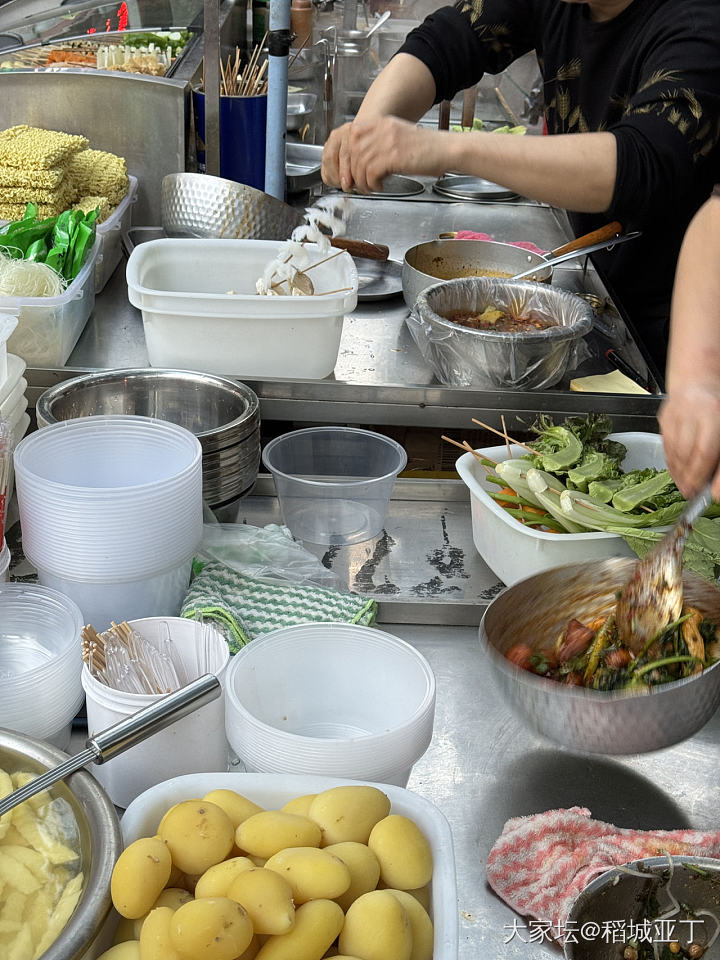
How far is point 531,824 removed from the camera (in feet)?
3.47

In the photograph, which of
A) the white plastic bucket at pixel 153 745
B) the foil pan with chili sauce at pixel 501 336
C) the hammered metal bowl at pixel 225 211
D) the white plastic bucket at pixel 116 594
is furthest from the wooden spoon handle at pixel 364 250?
the white plastic bucket at pixel 153 745

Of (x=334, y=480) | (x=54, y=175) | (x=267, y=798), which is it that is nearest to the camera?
(x=267, y=798)

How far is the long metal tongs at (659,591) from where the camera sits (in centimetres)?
114

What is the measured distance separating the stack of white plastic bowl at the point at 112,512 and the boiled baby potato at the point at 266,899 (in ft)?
1.79

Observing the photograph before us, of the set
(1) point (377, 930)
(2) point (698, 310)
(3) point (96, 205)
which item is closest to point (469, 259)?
(3) point (96, 205)

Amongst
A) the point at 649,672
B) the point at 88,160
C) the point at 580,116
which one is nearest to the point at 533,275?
the point at 580,116

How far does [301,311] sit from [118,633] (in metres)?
0.95

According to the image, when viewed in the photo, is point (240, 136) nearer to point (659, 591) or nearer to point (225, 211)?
point (225, 211)

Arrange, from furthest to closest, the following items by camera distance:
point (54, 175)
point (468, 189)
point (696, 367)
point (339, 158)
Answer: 1. point (468, 189)
2. point (54, 175)
3. point (339, 158)
4. point (696, 367)

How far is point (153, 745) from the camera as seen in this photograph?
3.41ft

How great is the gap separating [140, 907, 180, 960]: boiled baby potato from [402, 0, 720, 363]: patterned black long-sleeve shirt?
175cm

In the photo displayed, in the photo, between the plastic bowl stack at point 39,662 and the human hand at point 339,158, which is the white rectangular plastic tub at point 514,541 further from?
the human hand at point 339,158

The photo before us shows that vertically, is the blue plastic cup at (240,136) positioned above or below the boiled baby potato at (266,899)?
above

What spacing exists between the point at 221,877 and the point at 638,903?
0.42m
